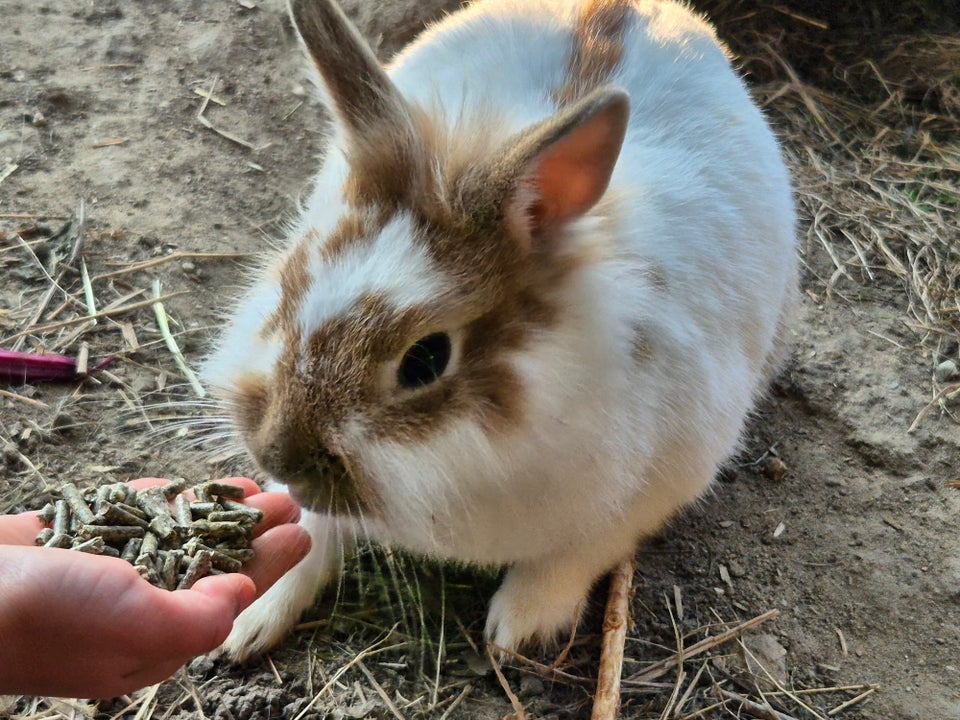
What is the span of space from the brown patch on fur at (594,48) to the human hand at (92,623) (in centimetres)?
147

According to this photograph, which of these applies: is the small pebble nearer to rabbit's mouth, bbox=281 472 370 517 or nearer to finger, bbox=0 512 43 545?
rabbit's mouth, bbox=281 472 370 517

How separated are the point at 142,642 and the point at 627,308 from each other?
3.85 ft

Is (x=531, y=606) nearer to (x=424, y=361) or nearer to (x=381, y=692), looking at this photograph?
(x=381, y=692)

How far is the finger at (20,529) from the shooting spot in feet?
6.17

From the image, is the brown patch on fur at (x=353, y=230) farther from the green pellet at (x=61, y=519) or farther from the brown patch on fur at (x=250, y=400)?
the green pellet at (x=61, y=519)

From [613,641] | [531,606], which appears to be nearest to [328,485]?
[531,606]

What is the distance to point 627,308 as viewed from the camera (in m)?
1.74

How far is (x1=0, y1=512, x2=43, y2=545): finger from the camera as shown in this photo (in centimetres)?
188

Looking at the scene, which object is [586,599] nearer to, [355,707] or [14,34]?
[355,707]

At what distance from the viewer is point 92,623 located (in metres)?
1.50

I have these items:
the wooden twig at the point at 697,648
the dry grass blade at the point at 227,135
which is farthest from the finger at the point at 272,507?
the dry grass blade at the point at 227,135

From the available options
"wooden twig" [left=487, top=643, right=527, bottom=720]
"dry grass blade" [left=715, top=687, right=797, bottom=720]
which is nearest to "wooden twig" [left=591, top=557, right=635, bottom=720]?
"wooden twig" [left=487, top=643, right=527, bottom=720]

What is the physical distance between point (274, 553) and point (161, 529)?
274mm

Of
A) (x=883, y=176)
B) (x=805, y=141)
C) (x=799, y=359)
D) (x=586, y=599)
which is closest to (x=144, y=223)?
(x=586, y=599)
